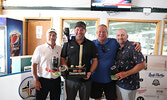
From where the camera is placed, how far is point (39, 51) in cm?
163

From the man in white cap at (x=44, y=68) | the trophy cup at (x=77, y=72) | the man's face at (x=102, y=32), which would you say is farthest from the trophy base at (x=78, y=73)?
the man's face at (x=102, y=32)

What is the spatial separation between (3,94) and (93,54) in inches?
60.4

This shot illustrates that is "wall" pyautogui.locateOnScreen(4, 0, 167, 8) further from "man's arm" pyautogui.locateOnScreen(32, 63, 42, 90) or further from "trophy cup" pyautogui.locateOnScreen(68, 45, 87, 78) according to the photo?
"trophy cup" pyautogui.locateOnScreen(68, 45, 87, 78)

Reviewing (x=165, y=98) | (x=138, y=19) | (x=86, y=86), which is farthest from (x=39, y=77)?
(x=138, y=19)

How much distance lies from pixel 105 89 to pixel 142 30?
2.83m

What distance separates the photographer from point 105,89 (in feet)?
5.17

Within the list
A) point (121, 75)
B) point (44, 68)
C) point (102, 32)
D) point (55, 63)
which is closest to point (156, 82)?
point (121, 75)

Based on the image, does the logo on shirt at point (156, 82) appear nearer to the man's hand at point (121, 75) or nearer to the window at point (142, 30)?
the man's hand at point (121, 75)

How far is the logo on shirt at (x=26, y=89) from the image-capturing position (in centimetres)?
184

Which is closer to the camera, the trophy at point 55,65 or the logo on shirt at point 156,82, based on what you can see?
the trophy at point 55,65

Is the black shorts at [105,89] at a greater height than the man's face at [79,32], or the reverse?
the man's face at [79,32]

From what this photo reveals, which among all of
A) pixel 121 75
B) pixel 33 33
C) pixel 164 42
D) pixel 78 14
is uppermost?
pixel 78 14

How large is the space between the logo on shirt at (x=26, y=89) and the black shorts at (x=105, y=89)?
3.67 ft

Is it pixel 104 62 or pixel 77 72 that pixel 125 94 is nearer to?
pixel 104 62
